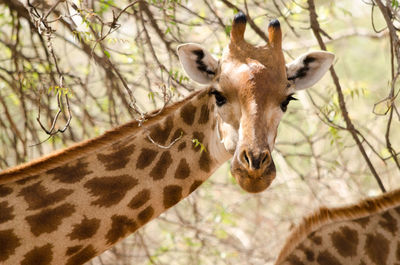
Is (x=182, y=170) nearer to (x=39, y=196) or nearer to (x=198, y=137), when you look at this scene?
(x=198, y=137)

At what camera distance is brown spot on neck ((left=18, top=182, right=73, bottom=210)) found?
12.3ft

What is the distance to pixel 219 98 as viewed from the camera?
4.03 meters

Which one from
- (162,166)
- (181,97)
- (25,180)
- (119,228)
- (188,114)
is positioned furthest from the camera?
(181,97)

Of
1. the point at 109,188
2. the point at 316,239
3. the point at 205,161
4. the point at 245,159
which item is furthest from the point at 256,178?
the point at 109,188

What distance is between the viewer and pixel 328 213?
3.68 meters

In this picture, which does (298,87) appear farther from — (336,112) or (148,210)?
(148,210)

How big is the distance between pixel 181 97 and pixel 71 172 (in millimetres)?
2684

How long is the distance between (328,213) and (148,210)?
132cm

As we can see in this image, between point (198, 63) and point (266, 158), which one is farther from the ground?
point (198, 63)

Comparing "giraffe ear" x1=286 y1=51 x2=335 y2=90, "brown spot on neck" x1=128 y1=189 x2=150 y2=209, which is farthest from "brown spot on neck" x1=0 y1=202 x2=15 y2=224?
"giraffe ear" x1=286 y1=51 x2=335 y2=90

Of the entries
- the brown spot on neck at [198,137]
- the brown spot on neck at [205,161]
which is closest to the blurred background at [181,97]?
the brown spot on neck at [198,137]

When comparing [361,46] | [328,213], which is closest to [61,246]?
[328,213]

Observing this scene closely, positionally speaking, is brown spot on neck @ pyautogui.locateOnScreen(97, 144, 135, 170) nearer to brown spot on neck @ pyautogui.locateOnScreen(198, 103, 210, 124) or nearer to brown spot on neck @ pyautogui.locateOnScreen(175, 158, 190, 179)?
brown spot on neck @ pyautogui.locateOnScreen(175, 158, 190, 179)

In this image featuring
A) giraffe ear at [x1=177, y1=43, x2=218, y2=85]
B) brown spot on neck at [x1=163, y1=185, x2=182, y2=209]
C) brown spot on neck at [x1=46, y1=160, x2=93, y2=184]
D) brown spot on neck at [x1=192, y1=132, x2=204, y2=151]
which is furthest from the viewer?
brown spot on neck at [x1=192, y1=132, x2=204, y2=151]
